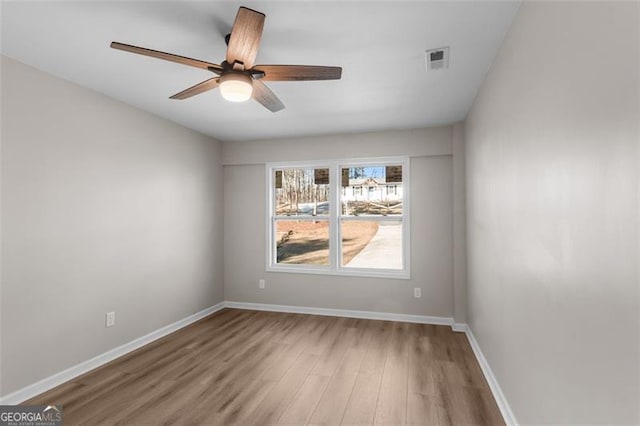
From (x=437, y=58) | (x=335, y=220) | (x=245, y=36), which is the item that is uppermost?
(x=437, y=58)

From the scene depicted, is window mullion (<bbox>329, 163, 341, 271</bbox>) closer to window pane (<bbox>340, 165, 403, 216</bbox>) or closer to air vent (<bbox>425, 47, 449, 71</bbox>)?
window pane (<bbox>340, 165, 403, 216</bbox>)

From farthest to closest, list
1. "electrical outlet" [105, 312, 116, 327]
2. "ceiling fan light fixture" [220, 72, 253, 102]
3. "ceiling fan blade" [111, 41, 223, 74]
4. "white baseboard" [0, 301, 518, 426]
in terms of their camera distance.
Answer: "electrical outlet" [105, 312, 116, 327] < "white baseboard" [0, 301, 518, 426] < "ceiling fan light fixture" [220, 72, 253, 102] < "ceiling fan blade" [111, 41, 223, 74]

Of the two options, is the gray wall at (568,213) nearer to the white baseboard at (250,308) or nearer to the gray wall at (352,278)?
the white baseboard at (250,308)

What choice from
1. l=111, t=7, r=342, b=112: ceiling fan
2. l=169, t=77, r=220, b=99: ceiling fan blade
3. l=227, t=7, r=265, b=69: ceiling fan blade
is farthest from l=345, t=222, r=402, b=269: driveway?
l=227, t=7, r=265, b=69: ceiling fan blade

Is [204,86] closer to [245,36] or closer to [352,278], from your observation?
[245,36]

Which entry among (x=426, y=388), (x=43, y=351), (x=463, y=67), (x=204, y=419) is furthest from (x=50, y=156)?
(x=426, y=388)

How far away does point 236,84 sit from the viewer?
74.6 inches

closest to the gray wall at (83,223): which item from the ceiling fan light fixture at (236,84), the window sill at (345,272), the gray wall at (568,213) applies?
the window sill at (345,272)

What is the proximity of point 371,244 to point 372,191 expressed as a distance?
0.72m

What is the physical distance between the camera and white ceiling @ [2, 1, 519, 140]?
1780 millimetres

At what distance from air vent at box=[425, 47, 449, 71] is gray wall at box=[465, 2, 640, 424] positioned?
1.13 ft

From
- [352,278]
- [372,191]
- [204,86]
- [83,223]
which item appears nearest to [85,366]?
[83,223]

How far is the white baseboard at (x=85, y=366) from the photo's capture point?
2.32m

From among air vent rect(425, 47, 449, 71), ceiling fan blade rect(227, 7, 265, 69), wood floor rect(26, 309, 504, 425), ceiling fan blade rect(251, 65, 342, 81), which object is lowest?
wood floor rect(26, 309, 504, 425)
